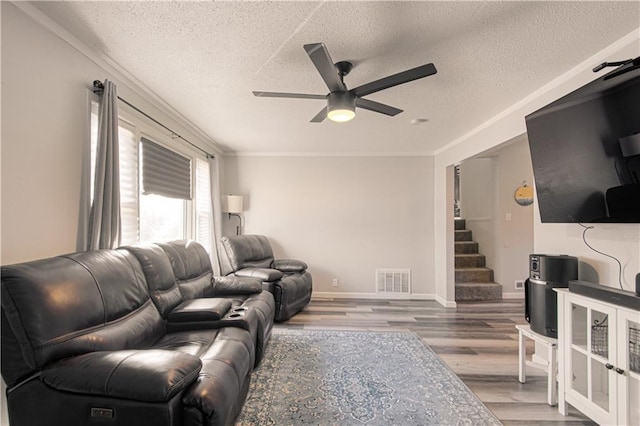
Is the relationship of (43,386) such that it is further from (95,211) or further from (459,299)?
(459,299)

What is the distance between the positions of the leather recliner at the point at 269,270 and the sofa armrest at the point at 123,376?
2.43 metres

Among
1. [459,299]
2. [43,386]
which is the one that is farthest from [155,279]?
[459,299]

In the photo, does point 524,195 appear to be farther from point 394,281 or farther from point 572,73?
point 572,73

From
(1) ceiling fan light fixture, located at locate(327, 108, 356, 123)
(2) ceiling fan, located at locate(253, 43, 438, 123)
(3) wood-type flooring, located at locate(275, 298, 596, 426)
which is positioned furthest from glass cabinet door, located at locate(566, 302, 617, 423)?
(1) ceiling fan light fixture, located at locate(327, 108, 356, 123)

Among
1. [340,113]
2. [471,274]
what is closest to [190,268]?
[340,113]

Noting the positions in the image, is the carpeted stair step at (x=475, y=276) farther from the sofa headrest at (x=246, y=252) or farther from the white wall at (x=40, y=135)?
the white wall at (x=40, y=135)

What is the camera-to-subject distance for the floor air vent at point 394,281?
5.05 metres

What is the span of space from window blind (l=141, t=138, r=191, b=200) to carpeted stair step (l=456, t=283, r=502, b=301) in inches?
179

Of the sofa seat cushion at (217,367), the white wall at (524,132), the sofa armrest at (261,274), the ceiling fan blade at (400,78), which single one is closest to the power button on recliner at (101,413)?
the sofa seat cushion at (217,367)

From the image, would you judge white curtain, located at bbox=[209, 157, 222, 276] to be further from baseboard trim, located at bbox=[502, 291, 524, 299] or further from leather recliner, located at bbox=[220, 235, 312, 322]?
baseboard trim, located at bbox=[502, 291, 524, 299]

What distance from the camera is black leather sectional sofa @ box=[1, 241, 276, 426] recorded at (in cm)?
119

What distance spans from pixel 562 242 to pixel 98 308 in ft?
10.9

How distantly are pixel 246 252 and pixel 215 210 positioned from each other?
82 cm

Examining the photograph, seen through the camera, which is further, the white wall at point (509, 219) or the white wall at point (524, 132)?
the white wall at point (509, 219)
